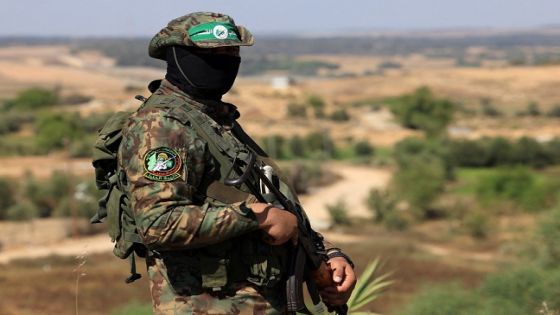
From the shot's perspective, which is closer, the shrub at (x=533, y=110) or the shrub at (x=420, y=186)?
the shrub at (x=420, y=186)

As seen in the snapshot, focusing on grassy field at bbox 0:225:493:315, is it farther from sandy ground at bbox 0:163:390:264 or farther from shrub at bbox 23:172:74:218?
shrub at bbox 23:172:74:218

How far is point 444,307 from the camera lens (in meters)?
7.07

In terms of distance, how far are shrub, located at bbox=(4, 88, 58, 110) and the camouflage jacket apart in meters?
75.9

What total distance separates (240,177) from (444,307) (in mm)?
5105

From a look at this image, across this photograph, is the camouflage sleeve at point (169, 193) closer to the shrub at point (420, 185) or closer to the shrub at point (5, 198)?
the shrub at point (5, 198)

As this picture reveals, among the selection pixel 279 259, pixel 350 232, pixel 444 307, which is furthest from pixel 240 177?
pixel 350 232

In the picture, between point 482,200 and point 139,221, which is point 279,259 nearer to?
point 139,221

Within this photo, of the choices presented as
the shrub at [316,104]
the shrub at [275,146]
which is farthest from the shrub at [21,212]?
the shrub at [316,104]

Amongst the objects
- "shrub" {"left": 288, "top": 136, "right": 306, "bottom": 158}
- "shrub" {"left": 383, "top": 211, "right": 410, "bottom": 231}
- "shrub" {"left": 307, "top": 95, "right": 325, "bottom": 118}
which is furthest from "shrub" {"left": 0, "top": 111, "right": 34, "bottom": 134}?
"shrub" {"left": 383, "top": 211, "right": 410, "bottom": 231}

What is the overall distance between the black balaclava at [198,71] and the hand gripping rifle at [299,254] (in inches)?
9.7

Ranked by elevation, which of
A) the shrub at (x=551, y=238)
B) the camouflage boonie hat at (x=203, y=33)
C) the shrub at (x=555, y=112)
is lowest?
the shrub at (x=555, y=112)

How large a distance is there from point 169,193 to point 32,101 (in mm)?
78030

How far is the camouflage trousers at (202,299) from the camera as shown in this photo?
244cm

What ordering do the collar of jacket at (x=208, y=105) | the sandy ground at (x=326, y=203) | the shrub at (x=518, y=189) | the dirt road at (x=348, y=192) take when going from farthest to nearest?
the dirt road at (x=348, y=192)
the shrub at (x=518, y=189)
the sandy ground at (x=326, y=203)
the collar of jacket at (x=208, y=105)
